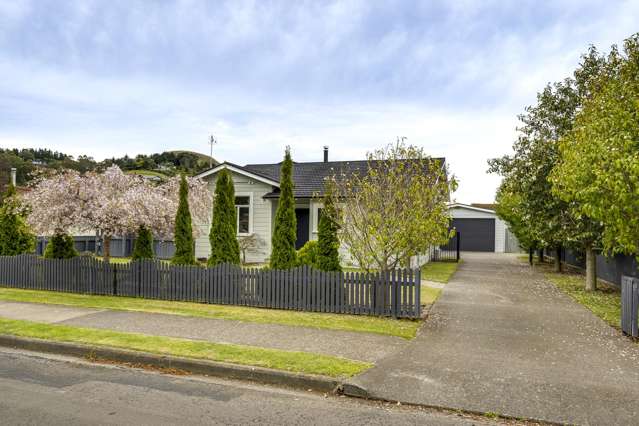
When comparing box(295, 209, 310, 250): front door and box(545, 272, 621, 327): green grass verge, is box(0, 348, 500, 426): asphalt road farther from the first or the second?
box(295, 209, 310, 250): front door

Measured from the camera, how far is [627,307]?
8.95m

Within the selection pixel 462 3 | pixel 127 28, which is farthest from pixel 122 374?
pixel 462 3

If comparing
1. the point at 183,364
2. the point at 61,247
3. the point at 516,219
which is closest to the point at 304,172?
the point at 61,247

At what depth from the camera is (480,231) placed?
134ft

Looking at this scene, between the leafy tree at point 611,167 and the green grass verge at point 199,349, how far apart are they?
19.4ft

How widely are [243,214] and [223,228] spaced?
9.31 m

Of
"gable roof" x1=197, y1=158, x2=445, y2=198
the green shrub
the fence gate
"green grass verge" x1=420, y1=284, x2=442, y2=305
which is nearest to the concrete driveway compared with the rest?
the fence gate

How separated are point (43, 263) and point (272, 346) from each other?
390 inches

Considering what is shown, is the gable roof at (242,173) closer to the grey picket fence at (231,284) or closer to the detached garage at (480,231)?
the grey picket fence at (231,284)

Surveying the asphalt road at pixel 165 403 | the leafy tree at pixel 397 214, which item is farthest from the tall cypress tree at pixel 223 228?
the asphalt road at pixel 165 403

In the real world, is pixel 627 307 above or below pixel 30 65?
below

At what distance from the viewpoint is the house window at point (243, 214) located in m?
21.7

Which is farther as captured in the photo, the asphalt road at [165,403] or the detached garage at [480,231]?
the detached garage at [480,231]

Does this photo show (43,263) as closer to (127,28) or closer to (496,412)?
(127,28)
